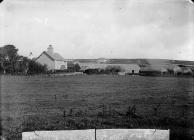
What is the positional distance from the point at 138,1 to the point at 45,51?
5.61ft

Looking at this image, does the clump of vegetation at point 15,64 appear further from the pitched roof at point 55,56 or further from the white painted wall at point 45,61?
the pitched roof at point 55,56

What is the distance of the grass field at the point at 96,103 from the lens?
4027mm

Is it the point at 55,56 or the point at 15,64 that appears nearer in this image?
the point at 55,56

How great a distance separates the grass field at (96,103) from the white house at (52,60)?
7.6 inches

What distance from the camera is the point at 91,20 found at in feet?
13.0

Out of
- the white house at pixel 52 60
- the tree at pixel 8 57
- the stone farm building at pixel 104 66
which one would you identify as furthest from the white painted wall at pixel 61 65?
the tree at pixel 8 57

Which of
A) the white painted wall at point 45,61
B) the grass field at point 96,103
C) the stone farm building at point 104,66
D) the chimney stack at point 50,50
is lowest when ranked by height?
the grass field at point 96,103

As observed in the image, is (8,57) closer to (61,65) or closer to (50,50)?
(50,50)

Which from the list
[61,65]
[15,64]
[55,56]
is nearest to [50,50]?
[55,56]

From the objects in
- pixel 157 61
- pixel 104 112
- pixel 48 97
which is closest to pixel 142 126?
pixel 104 112

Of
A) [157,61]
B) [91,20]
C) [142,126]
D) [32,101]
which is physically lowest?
[142,126]

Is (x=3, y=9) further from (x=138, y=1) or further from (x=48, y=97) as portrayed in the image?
(x=138, y=1)

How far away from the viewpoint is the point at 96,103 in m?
4.16

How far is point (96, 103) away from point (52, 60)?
1.04m
